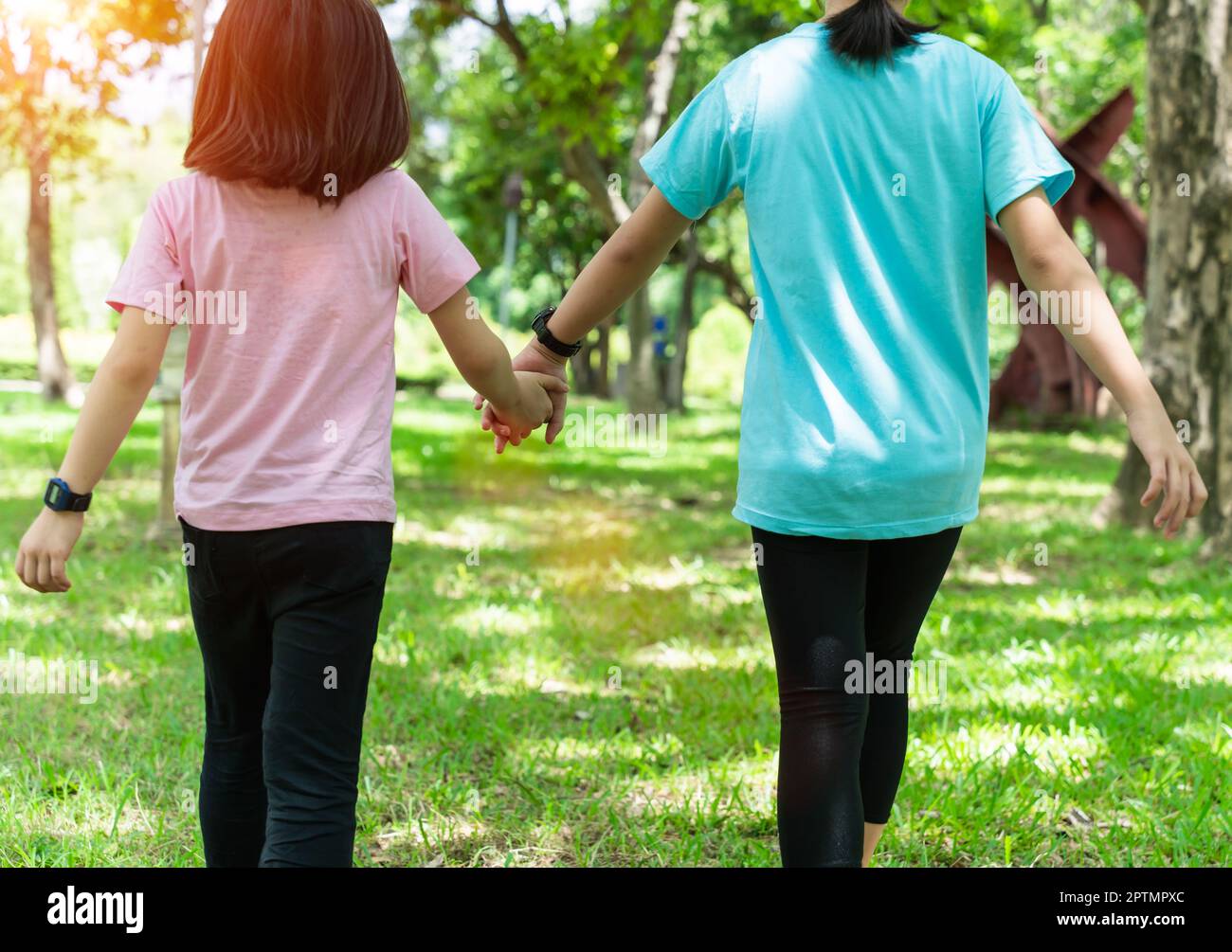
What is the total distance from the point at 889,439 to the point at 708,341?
3386cm

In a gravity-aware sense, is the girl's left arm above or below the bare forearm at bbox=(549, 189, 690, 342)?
below

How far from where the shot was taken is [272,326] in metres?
2.00

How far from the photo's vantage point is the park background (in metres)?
3.05

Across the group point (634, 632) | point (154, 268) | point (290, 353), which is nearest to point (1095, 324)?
point (290, 353)

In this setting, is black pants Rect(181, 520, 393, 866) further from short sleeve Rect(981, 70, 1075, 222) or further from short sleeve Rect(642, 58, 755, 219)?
short sleeve Rect(981, 70, 1075, 222)

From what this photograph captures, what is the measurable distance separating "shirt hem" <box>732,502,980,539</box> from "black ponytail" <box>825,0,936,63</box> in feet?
2.44

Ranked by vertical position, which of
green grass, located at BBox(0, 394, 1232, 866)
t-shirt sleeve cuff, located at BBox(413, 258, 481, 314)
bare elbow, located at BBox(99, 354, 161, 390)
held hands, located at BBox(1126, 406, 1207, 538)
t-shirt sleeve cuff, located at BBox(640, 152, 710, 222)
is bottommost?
green grass, located at BBox(0, 394, 1232, 866)

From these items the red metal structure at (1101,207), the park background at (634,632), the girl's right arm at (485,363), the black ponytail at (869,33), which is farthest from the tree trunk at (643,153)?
the black ponytail at (869,33)

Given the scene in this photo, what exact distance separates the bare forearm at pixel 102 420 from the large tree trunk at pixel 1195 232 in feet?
19.3

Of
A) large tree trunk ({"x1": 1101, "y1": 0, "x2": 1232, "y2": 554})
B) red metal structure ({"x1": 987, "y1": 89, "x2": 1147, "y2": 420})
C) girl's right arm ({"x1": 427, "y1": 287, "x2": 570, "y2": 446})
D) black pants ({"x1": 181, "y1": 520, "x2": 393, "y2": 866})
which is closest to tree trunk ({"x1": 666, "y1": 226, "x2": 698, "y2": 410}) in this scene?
red metal structure ({"x1": 987, "y1": 89, "x2": 1147, "y2": 420})

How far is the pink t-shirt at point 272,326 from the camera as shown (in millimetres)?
1982

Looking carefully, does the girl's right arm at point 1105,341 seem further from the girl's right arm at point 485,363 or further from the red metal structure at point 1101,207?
the red metal structure at point 1101,207

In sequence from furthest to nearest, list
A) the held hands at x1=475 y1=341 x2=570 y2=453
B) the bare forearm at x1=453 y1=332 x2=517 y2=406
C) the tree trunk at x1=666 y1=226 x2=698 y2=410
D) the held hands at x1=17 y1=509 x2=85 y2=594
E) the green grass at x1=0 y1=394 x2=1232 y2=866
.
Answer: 1. the tree trunk at x1=666 y1=226 x2=698 y2=410
2. the green grass at x1=0 y1=394 x2=1232 y2=866
3. the held hands at x1=475 y1=341 x2=570 y2=453
4. the bare forearm at x1=453 y1=332 x2=517 y2=406
5. the held hands at x1=17 y1=509 x2=85 y2=594

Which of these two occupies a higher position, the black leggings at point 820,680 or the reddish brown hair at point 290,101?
the reddish brown hair at point 290,101
